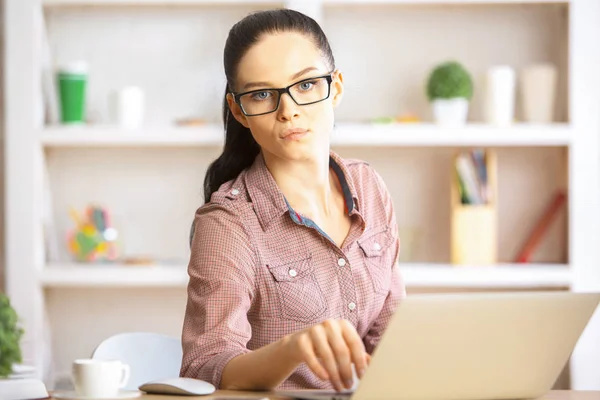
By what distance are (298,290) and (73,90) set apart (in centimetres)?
200

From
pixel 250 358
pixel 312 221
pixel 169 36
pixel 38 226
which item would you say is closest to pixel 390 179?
pixel 169 36

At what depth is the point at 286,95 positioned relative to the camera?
4.87 feet

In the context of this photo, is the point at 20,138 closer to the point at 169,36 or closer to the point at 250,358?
the point at 169,36

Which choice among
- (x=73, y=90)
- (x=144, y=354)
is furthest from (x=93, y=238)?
(x=144, y=354)

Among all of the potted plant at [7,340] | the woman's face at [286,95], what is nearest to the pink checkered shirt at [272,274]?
the woman's face at [286,95]

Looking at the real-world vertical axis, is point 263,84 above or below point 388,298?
above

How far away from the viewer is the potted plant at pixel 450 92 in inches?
127

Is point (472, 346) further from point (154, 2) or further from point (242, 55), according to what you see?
point (154, 2)

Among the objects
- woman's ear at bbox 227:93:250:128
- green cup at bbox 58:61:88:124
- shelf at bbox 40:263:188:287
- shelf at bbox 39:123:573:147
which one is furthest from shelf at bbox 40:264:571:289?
woman's ear at bbox 227:93:250:128

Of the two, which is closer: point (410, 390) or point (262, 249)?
point (410, 390)

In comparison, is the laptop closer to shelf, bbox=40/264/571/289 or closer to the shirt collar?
the shirt collar

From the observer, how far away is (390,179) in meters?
3.48

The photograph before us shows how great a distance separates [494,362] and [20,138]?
2508 millimetres

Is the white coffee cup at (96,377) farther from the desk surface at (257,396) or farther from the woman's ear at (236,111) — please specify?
the woman's ear at (236,111)
